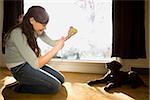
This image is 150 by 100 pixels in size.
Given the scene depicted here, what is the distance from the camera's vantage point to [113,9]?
2.72 metres

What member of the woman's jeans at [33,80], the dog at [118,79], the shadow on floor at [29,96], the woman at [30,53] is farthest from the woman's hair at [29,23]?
the dog at [118,79]

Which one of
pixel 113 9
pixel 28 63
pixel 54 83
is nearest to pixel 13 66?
pixel 28 63

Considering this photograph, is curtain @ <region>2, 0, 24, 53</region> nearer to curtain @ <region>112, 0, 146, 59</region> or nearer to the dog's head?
curtain @ <region>112, 0, 146, 59</region>

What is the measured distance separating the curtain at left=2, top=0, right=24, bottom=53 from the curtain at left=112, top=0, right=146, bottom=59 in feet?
3.26

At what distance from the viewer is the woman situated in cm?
197

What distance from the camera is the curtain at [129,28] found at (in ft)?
8.78

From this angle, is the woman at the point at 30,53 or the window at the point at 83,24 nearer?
the woman at the point at 30,53

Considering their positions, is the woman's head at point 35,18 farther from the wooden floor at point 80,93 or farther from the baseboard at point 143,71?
the baseboard at point 143,71

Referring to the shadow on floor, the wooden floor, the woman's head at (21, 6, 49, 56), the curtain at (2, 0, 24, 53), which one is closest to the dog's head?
the wooden floor

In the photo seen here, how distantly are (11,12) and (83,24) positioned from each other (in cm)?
78

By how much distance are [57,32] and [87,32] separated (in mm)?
334

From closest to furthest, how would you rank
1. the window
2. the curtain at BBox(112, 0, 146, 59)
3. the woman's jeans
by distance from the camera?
the woman's jeans, the curtain at BBox(112, 0, 146, 59), the window

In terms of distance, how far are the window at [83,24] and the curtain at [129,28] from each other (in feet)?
0.73

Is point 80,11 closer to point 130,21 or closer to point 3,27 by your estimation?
point 130,21
